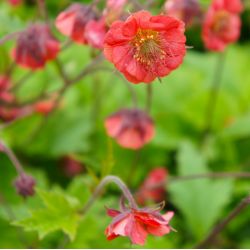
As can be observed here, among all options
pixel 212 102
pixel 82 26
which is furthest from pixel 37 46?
pixel 212 102

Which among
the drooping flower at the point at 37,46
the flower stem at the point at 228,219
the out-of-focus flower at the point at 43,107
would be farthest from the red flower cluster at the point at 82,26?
the out-of-focus flower at the point at 43,107

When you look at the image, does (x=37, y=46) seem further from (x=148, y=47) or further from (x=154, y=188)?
(x=154, y=188)

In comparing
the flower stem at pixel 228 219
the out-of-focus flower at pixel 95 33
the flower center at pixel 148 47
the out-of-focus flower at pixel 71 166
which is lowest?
the flower stem at pixel 228 219

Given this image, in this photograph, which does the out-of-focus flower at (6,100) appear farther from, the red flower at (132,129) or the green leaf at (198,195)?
the green leaf at (198,195)

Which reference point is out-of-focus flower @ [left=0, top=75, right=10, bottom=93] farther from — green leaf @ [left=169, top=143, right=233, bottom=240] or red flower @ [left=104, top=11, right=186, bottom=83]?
red flower @ [left=104, top=11, right=186, bottom=83]

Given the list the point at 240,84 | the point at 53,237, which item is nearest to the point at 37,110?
the point at 53,237
